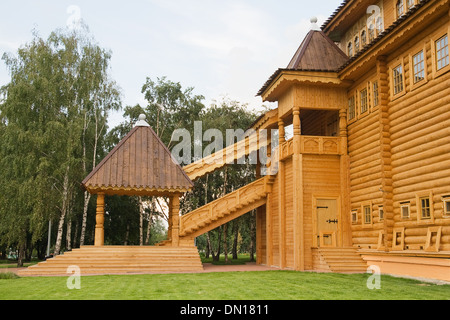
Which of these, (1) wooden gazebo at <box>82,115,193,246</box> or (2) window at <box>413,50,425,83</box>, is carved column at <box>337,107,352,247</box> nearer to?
(2) window at <box>413,50,425,83</box>

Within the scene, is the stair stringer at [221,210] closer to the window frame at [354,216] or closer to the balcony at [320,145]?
the balcony at [320,145]

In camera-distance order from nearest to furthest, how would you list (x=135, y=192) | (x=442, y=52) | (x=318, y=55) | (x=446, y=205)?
(x=446, y=205) → (x=442, y=52) → (x=135, y=192) → (x=318, y=55)

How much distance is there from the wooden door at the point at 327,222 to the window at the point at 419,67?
6.35 m

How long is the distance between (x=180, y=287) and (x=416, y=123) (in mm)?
8851

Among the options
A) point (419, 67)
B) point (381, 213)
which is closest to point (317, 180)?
point (381, 213)

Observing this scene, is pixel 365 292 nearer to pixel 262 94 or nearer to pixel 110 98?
pixel 262 94

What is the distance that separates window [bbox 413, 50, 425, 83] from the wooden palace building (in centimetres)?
4

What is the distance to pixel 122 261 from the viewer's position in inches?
690

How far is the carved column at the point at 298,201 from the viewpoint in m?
17.9

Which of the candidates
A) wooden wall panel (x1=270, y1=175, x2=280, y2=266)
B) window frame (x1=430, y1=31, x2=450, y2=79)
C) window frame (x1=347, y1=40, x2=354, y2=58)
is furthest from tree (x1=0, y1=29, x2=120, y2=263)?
window frame (x1=430, y1=31, x2=450, y2=79)

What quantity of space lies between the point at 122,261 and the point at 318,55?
1196cm

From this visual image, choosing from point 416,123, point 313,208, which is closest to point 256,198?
point 313,208

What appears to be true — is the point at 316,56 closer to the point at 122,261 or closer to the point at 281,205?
the point at 281,205

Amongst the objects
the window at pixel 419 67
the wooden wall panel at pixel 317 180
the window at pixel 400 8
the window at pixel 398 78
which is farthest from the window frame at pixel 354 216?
the window at pixel 400 8
